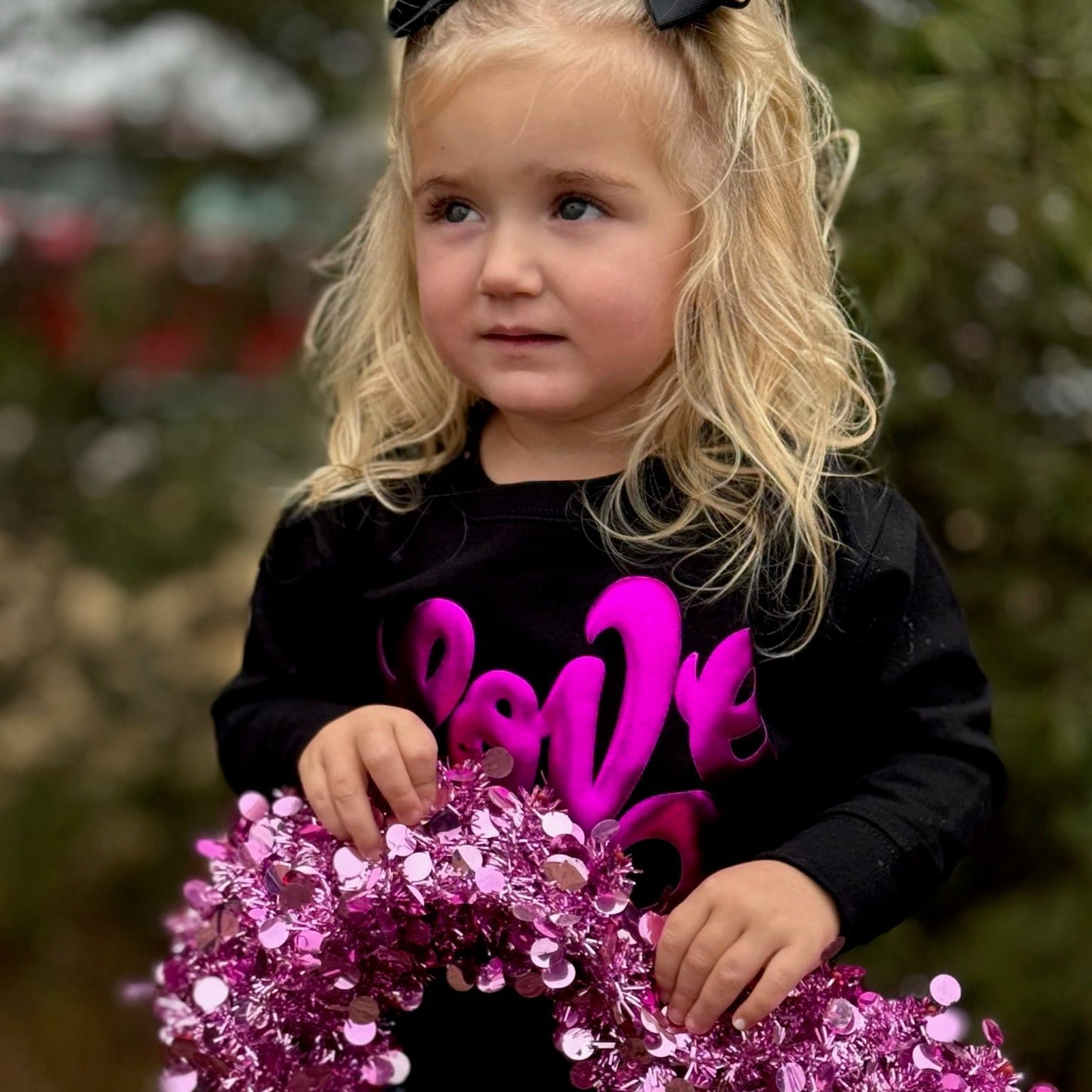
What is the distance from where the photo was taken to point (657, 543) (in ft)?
4.06

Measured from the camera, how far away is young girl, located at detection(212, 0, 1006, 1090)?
1.18m

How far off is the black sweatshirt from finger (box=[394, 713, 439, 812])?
0.09m

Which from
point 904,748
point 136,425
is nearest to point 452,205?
point 904,748

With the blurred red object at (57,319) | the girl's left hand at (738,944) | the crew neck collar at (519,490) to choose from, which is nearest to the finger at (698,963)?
the girl's left hand at (738,944)

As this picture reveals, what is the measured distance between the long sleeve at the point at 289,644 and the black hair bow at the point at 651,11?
43 centimetres

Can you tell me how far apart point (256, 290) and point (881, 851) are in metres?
1.98

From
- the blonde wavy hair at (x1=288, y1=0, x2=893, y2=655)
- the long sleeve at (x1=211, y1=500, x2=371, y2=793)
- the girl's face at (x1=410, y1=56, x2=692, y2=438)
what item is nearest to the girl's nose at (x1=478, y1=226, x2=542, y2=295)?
the girl's face at (x1=410, y1=56, x2=692, y2=438)

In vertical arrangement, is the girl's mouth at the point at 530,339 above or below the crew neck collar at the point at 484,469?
above

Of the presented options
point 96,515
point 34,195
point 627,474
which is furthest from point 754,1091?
point 34,195

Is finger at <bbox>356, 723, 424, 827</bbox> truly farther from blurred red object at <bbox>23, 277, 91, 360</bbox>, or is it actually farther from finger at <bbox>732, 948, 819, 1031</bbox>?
blurred red object at <bbox>23, 277, 91, 360</bbox>

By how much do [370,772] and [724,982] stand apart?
310 millimetres

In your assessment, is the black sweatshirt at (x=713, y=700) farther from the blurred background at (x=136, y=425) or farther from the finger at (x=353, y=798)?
the blurred background at (x=136, y=425)

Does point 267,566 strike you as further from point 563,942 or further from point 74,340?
point 74,340

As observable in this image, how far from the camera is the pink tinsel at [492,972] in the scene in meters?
1.08
